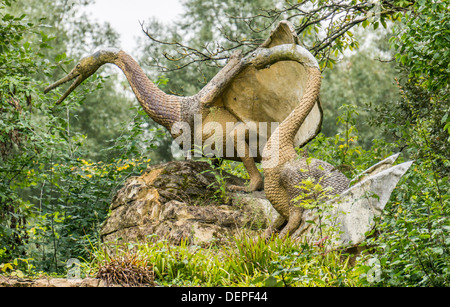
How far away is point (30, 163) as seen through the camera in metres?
7.64

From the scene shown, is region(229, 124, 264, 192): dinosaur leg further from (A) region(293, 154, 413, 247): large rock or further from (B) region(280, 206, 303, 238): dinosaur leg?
(A) region(293, 154, 413, 247): large rock

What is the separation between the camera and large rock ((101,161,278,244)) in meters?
6.08

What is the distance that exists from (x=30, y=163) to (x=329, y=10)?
15.6 ft

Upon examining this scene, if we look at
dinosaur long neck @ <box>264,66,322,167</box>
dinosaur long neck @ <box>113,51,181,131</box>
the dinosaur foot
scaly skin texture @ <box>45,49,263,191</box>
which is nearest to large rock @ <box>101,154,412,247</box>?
the dinosaur foot

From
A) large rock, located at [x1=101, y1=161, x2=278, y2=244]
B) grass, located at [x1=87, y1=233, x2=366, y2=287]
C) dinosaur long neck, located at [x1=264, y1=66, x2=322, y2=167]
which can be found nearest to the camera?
grass, located at [x1=87, y1=233, x2=366, y2=287]

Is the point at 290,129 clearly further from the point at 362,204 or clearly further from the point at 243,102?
the point at 362,204

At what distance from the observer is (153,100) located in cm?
695

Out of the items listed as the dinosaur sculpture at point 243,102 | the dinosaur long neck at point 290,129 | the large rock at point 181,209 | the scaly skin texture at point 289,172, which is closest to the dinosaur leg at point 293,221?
the scaly skin texture at point 289,172

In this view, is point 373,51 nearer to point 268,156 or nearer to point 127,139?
point 127,139

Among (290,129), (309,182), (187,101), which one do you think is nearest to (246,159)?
(187,101)

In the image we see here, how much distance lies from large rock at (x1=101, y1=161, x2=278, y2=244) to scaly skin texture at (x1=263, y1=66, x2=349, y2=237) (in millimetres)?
277

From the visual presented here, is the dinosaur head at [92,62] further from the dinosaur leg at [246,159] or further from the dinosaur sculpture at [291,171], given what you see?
the dinosaur sculpture at [291,171]

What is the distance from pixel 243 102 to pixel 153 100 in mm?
1095
